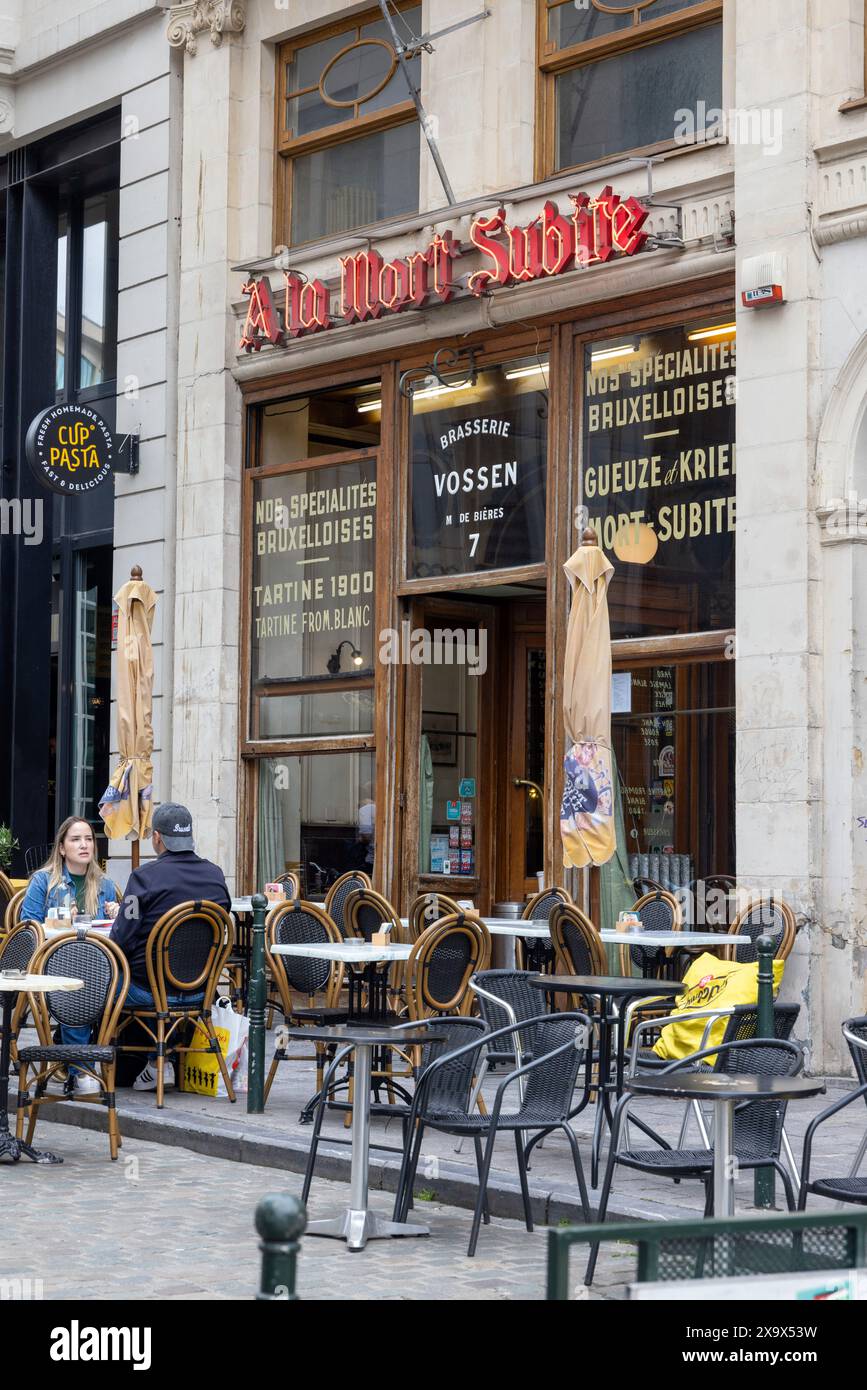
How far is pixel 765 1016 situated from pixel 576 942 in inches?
136

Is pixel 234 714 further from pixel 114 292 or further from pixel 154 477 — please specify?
pixel 114 292

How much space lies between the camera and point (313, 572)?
16562mm

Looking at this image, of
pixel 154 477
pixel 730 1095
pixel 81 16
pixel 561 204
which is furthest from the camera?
pixel 81 16

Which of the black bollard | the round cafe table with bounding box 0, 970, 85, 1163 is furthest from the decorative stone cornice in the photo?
the black bollard

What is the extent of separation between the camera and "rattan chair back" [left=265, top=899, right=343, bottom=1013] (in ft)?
37.0

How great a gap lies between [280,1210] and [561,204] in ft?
39.9

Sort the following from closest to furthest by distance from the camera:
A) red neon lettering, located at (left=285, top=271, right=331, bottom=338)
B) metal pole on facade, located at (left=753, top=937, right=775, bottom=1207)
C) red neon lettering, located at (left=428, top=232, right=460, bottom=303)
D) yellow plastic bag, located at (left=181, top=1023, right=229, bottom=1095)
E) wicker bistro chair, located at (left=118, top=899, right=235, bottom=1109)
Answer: metal pole on facade, located at (left=753, top=937, right=775, bottom=1207) < wicker bistro chair, located at (left=118, top=899, right=235, bottom=1109) < yellow plastic bag, located at (left=181, top=1023, right=229, bottom=1095) < red neon lettering, located at (left=428, top=232, right=460, bottom=303) < red neon lettering, located at (left=285, top=271, right=331, bottom=338)

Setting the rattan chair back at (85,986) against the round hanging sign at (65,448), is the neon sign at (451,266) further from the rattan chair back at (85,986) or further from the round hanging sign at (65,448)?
the rattan chair back at (85,986)

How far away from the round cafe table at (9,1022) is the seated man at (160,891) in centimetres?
109

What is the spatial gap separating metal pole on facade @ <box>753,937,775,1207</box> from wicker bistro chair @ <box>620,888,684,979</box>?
4186 mm

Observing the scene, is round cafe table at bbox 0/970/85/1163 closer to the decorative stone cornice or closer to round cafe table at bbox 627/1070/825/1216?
round cafe table at bbox 627/1070/825/1216

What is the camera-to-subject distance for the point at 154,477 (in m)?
17.7

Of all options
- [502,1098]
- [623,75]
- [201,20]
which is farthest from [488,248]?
[502,1098]
